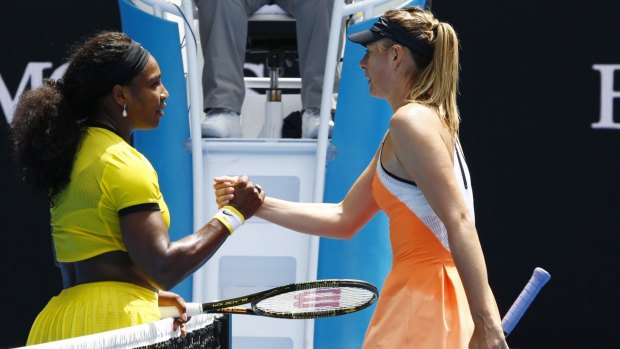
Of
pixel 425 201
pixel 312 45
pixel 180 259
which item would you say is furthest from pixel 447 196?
pixel 312 45

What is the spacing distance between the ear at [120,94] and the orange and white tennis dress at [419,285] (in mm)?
571

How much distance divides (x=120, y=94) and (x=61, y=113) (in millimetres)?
133

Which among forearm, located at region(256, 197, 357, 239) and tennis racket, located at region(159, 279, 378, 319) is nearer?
tennis racket, located at region(159, 279, 378, 319)

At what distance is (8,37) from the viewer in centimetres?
539

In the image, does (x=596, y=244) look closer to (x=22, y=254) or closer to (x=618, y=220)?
(x=618, y=220)

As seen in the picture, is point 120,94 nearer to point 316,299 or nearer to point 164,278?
point 164,278

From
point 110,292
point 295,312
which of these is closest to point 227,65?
point 295,312

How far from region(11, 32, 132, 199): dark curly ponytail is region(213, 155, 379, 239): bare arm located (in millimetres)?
528

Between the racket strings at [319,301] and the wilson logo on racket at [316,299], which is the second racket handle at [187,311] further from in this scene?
the wilson logo on racket at [316,299]

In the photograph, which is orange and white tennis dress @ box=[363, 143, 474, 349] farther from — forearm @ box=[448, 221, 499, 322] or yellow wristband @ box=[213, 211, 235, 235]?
yellow wristband @ box=[213, 211, 235, 235]

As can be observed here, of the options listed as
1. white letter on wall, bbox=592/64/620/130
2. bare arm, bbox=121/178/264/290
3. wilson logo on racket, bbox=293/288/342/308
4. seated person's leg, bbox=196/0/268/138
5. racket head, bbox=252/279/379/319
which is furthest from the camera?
white letter on wall, bbox=592/64/620/130

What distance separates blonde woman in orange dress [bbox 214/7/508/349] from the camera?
91.6 inches

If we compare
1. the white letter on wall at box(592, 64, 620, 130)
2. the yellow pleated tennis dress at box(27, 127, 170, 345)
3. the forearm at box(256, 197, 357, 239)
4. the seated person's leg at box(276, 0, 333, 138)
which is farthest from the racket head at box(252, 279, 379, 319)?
the white letter on wall at box(592, 64, 620, 130)

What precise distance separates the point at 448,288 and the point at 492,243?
2.97 meters
